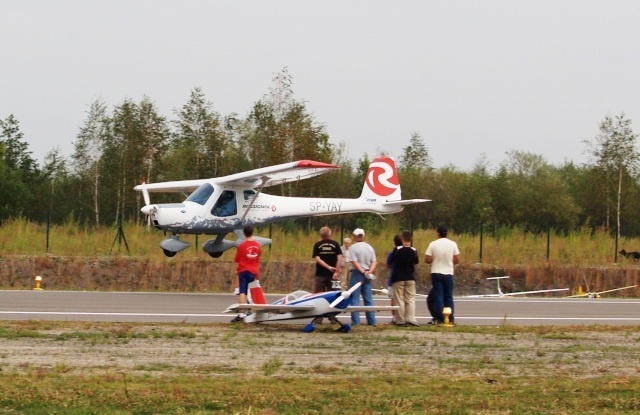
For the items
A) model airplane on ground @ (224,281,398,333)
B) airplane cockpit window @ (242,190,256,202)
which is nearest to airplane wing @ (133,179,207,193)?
airplane cockpit window @ (242,190,256,202)

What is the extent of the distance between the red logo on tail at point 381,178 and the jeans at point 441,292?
60.4 ft

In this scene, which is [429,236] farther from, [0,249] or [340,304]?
[340,304]

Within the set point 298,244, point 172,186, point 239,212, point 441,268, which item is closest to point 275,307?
point 441,268

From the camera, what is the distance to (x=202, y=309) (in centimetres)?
2275

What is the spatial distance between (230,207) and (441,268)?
578 inches

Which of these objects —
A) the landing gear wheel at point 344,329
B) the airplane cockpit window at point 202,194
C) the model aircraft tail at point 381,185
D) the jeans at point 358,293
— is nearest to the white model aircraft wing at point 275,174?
the airplane cockpit window at point 202,194

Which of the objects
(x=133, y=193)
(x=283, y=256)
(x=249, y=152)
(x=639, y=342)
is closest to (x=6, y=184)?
(x=133, y=193)

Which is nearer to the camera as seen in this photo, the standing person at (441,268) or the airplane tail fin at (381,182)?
the standing person at (441,268)

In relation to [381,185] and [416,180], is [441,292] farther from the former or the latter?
[416,180]

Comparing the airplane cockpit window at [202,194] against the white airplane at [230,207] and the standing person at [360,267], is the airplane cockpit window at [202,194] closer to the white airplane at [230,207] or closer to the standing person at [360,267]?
the white airplane at [230,207]

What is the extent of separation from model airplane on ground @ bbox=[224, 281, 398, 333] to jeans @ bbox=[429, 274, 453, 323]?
1.33 metres

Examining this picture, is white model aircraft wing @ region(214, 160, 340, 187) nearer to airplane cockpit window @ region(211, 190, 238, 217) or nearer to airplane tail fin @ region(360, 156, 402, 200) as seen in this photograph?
airplane cockpit window @ region(211, 190, 238, 217)

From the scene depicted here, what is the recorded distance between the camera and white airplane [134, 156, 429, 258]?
1245 inches

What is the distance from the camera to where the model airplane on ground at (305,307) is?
17094 millimetres
